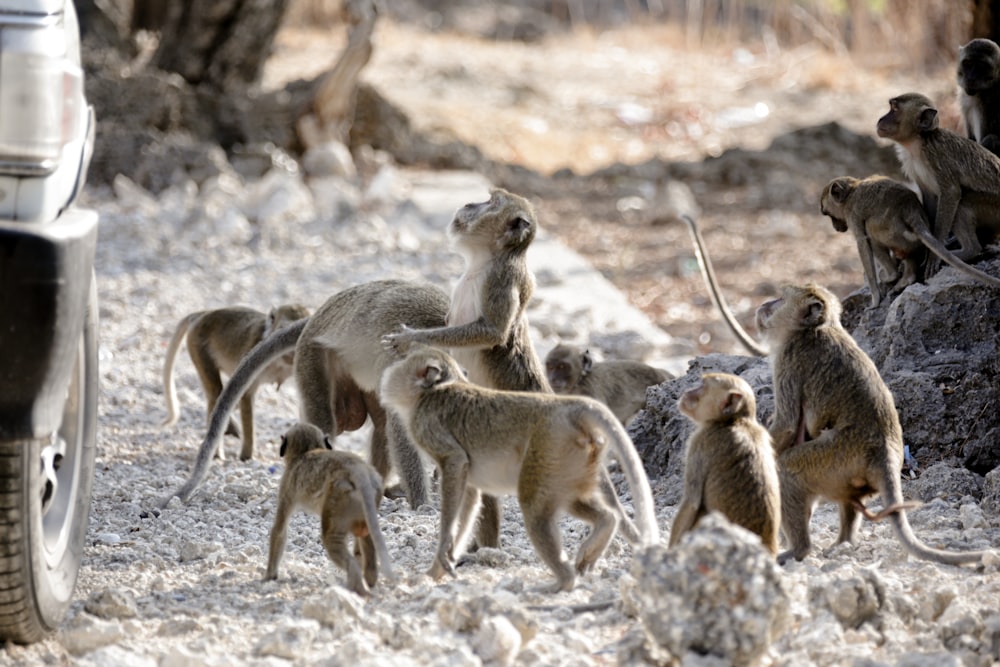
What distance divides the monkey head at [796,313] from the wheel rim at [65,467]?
253 centimetres

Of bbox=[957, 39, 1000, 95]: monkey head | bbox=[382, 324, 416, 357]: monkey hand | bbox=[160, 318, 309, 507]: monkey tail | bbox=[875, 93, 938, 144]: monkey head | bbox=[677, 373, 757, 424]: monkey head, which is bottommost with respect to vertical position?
bbox=[160, 318, 309, 507]: monkey tail

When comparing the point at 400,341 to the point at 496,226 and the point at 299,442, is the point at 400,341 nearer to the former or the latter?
the point at 496,226

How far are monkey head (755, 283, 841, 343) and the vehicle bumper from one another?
2.74 metres

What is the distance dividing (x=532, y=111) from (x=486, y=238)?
16.0 meters

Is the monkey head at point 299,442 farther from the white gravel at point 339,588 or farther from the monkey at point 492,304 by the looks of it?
the monkey at point 492,304

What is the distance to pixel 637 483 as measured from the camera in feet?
14.4

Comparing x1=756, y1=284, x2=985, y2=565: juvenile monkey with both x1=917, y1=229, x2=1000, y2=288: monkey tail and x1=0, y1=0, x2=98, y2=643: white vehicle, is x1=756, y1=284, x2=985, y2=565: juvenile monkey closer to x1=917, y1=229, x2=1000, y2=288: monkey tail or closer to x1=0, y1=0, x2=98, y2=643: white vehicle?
x1=917, y1=229, x2=1000, y2=288: monkey tail

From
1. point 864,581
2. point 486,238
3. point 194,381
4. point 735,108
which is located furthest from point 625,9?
point 864,581

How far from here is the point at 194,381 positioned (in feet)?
28.7

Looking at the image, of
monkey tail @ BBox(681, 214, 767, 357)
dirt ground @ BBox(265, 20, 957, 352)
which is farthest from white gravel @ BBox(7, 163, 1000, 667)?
dirt ground @ BBox(265, 20, 957, 352)

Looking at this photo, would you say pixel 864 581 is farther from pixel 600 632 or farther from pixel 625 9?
pixel 625 9

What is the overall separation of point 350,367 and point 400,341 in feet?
1.54

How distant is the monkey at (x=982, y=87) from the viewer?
7020 mm

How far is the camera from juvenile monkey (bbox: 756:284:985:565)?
Answer: 5.12 m
